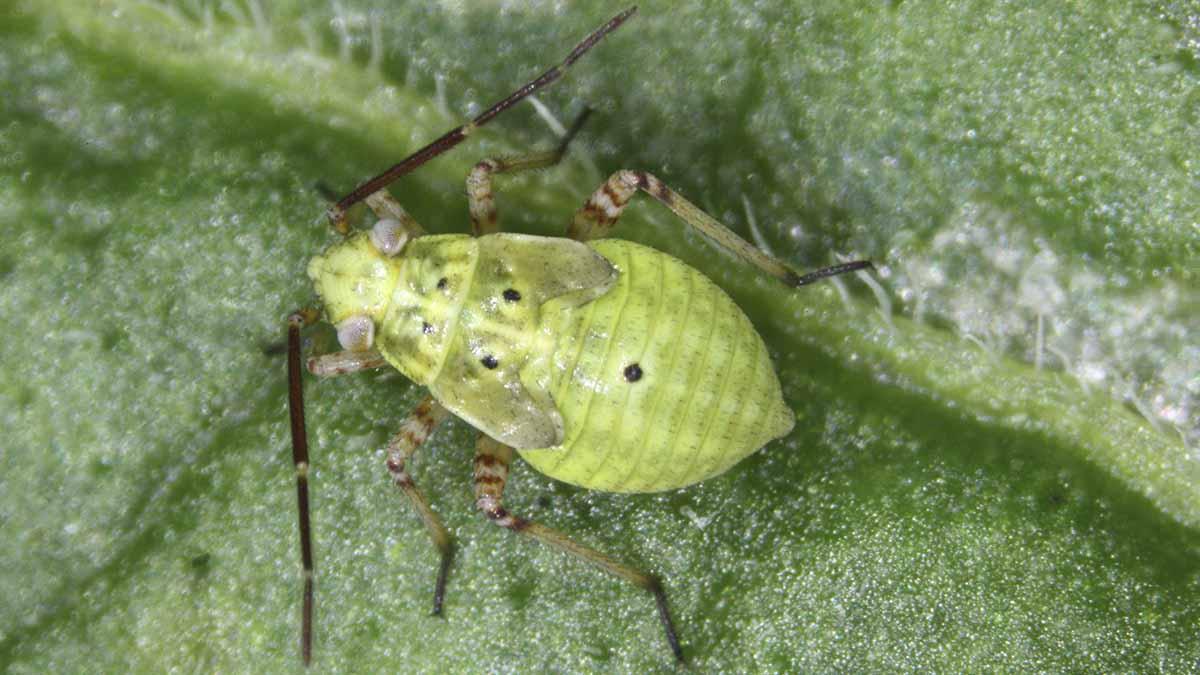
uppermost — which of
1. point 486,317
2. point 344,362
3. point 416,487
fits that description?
point 486,317

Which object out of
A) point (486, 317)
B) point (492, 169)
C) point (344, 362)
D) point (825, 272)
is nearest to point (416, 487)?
point (344, 362)

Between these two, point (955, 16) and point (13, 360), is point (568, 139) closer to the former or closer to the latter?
point (955, 16)

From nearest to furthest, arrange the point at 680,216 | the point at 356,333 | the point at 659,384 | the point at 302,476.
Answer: the point at 659,384 → the point at 302,476 → the point at 680,216 → the point at 356,333

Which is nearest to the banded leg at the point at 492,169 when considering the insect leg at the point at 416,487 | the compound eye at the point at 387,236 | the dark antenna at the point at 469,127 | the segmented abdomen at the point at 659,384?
the dark antenna at the point at 469,127

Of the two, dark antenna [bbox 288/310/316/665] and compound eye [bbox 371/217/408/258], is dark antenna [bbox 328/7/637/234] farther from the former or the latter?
dark antenna [bbox 288/310/316/665]

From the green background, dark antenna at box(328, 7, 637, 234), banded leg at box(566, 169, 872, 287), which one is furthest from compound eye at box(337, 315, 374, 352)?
banded leg at box(566, 169, 872, 287)

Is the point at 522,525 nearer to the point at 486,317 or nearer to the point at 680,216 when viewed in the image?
the point at 486,317
